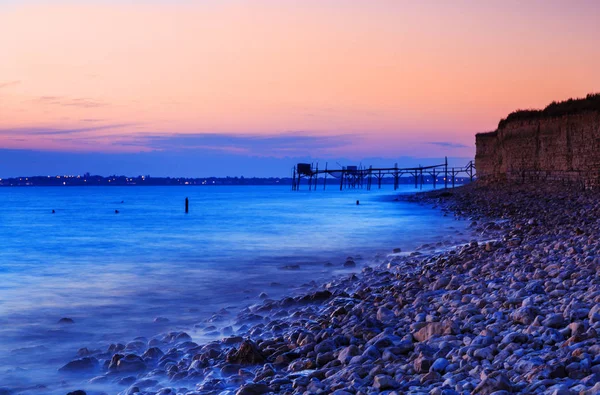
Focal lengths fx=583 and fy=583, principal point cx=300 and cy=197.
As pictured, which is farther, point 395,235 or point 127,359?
point 395,235

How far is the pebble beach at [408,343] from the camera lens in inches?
153

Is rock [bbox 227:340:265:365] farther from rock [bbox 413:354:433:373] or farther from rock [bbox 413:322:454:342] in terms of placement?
rock [bbox 413:354:433:373]

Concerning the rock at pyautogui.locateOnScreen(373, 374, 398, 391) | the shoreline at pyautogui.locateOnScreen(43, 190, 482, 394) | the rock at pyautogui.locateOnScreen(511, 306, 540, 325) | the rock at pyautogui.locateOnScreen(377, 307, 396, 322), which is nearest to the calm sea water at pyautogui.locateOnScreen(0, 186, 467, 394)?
the shoreline at pyautogui.locateOnScreen(43, 190, 482, 394)

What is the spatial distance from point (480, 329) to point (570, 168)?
87.6 ft

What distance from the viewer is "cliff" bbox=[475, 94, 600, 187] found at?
26.9 m

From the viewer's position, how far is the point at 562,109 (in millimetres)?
32781

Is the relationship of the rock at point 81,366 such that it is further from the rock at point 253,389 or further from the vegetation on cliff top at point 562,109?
the vegetation on cliff top at point 562,109

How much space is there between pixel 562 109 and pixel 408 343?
31.7 metres

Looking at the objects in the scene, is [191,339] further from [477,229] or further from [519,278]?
[477,229]

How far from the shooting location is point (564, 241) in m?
9.98

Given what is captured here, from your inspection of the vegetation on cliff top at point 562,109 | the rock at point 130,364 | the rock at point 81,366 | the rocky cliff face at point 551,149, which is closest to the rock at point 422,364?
the rock at point 130,364

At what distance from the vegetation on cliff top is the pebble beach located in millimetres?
22708

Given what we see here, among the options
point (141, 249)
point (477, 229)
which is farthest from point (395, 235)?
point (141, 249)

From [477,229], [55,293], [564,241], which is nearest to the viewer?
[564,241]
